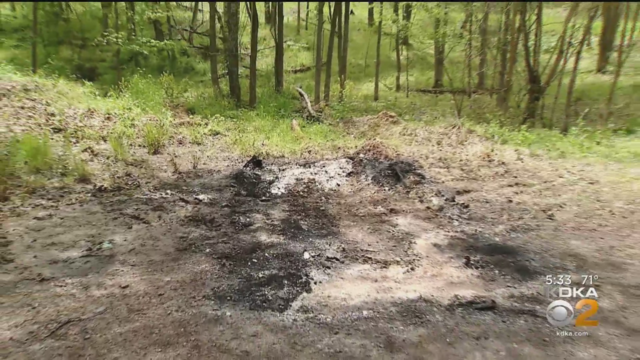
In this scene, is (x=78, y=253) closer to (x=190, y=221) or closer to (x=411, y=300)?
(x=190, y=221)

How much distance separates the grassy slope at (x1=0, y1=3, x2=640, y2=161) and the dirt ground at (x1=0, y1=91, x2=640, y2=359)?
6.23ft

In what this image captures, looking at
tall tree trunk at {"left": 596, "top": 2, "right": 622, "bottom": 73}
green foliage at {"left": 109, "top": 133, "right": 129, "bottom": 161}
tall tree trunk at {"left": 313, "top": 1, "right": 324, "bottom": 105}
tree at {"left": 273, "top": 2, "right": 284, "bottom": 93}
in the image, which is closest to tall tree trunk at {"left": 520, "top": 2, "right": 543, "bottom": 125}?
tall tree trunk at {"left": 596, "top": 2, "right": 622, "bottom": 73}

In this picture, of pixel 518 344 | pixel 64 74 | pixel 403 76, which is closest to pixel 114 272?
pixel 518 344

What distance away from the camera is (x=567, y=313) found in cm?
332

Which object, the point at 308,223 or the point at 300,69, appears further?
the point at 300,69

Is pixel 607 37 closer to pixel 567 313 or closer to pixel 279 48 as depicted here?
pixel 279 48

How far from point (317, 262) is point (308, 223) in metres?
0.99

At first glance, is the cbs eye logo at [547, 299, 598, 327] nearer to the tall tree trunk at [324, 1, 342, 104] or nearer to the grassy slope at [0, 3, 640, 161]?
the grassy slope at [0, 3, 640, 161]

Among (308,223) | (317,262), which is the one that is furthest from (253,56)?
(317,262)

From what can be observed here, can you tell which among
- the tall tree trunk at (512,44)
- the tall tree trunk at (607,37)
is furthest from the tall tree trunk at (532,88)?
the tall tree trunk at (607,37)

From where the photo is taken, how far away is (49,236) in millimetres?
4297

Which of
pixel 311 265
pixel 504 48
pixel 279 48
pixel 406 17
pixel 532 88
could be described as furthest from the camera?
pixel 406 17

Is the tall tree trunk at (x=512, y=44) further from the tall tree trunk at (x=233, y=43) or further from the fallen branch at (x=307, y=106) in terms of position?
the tall tree trunk at (x=233, y=43)

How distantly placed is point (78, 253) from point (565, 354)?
4414 millimetres
